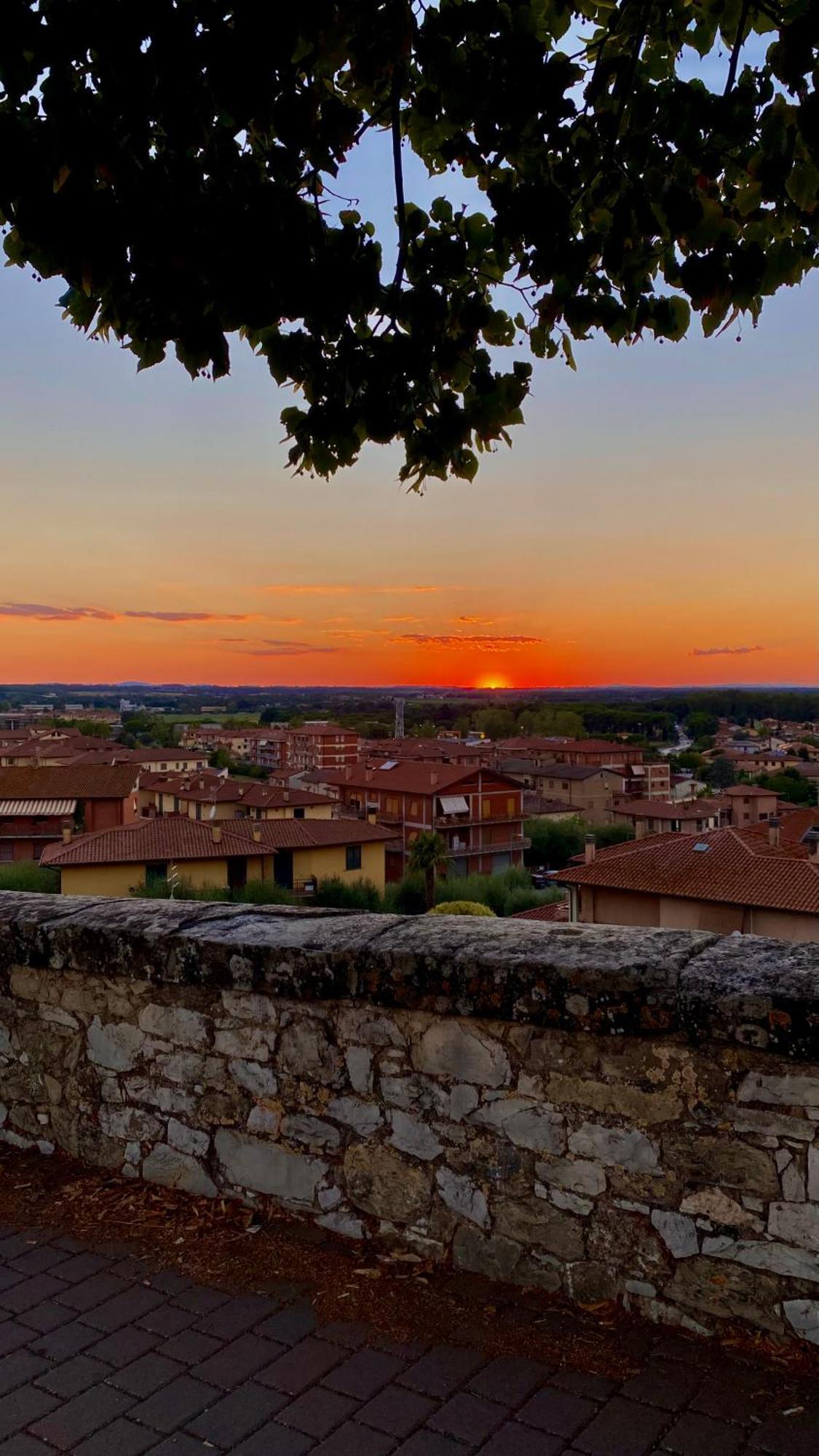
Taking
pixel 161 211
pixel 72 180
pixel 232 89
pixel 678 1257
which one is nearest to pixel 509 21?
pixel 232 89

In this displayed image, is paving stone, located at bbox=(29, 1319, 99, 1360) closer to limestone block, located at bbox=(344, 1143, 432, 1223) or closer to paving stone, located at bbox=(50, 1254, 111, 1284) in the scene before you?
paving stone, located at bbox=(50, 1254, 111, 1284)

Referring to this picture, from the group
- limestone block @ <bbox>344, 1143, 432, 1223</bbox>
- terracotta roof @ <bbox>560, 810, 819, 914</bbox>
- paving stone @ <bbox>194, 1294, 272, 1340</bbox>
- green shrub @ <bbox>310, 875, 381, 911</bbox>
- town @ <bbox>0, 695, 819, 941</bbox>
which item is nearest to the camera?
paving stone @ <bbox>194, 1294, 272, 1340</bbox>

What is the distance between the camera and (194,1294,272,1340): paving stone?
219cm

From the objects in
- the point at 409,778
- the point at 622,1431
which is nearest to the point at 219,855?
the point at 409,778

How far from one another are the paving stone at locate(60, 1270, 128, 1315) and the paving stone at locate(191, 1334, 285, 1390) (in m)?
0.42

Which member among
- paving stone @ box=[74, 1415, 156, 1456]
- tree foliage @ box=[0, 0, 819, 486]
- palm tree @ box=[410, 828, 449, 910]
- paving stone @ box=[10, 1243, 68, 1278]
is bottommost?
palm tree @ box=[410, 828, 449, 910]

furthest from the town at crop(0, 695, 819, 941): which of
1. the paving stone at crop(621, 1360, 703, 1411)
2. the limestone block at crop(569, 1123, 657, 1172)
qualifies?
the paving stone at crop(621, 1360, 703, 1411)

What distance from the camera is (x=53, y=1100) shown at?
10.3ft

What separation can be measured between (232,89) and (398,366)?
0.82 metres

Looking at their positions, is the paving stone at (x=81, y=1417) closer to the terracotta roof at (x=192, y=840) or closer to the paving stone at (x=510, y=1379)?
the paving stone at (x=510, y=1379)

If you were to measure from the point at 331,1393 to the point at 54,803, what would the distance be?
39549mm

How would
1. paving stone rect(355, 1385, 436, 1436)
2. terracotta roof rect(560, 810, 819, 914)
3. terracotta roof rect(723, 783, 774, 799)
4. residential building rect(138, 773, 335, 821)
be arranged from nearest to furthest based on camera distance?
paving stone rect(355, 1385, 436, 1436)
terracotta roof rect(560, 810, 819, 914)
residential building rect(138, 773, 335, 821)
terracotta roof rect(723, 783, 774, 799)

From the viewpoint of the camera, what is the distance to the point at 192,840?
30203 mm

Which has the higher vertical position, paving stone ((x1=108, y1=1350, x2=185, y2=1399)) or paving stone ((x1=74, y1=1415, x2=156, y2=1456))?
paving stone ((x1=74, y1=1415, x2=156, y2=1456))
